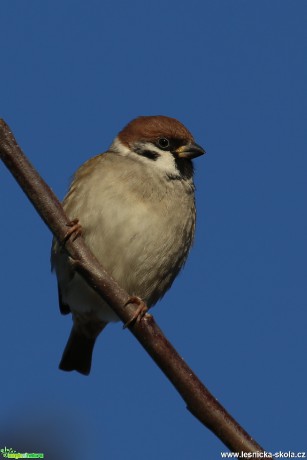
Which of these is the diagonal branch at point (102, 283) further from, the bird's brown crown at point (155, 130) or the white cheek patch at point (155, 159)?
the bird's brown crown at point (155, 130)

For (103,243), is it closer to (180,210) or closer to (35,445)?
(180,210)

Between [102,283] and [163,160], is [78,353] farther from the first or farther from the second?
[102,283]

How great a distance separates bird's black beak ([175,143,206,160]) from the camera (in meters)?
4.91

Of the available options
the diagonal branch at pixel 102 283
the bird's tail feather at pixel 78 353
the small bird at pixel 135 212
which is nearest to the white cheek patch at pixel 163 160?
the small bird at pixel 135 212

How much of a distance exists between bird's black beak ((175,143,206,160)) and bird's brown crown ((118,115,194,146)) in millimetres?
72

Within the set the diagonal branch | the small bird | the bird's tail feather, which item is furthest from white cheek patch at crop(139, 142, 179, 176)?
the diagonal branch

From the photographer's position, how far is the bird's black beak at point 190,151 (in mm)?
4906

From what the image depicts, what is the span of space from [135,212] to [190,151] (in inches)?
30.4

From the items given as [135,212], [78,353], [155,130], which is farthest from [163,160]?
[78,353]

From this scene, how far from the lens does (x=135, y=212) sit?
4363 millimetres

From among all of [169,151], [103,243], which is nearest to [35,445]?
[103,243]

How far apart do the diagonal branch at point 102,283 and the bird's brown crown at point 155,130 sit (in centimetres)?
228

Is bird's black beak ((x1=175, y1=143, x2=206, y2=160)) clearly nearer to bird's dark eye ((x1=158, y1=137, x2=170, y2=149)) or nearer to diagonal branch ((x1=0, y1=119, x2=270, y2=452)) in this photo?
bird's dark eye ((x1=158, y1=137, x2=170, y2=149))

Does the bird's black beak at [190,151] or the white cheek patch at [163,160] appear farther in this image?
the bird's black beak at [190,151]
